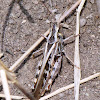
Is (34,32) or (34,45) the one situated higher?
(34,32)

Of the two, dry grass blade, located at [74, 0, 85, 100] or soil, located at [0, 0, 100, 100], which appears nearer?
dry grass blade, located at [74, 0, 85, 100]

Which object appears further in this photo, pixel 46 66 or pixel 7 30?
pixel 7 30

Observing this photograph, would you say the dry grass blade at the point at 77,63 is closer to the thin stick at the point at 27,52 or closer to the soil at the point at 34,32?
the soil at the point at 34,32

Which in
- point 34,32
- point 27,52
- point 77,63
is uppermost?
point 34,32

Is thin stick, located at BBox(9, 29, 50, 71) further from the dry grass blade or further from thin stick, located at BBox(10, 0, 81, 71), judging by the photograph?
the dry grass blade

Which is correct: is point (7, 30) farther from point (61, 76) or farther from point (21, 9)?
point (61, 76)

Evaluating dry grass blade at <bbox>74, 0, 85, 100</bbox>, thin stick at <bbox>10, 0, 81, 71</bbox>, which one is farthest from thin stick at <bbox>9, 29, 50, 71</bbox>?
dry grass blade at <bbox>74, 0, 85, 100</bbox>

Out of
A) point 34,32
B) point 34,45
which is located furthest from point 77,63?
point 34,32

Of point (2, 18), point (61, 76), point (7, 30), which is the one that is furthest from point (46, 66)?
point (2, 18)

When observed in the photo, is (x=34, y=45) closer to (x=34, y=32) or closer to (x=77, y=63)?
(x=34, y=32)
